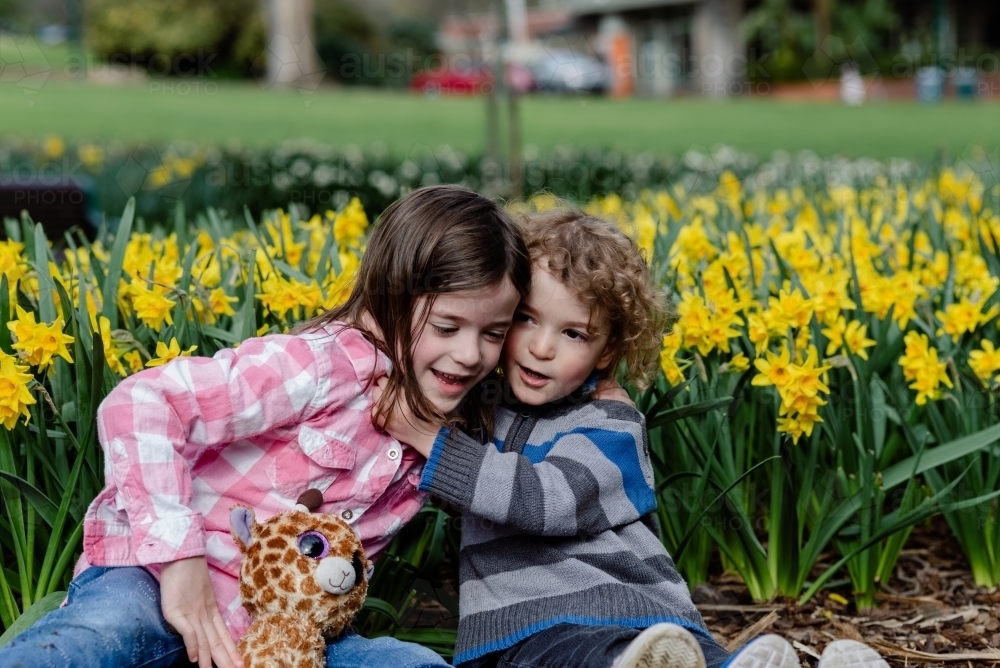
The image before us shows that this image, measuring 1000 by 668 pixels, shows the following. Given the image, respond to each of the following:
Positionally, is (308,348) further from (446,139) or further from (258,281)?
(446,139)

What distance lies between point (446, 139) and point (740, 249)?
59.0ft

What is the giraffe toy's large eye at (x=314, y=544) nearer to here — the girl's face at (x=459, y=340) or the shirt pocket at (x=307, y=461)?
the shirt pocket at (x=307, y=461)

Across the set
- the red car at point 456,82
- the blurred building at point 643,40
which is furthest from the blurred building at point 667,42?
the red car at point 456,82

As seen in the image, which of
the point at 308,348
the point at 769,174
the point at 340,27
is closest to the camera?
the point at 308,348

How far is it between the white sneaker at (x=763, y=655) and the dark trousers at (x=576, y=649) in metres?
0.13

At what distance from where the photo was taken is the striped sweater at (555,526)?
1.78m

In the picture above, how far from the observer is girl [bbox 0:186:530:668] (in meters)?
1.66

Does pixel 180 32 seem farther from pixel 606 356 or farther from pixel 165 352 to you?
pixel 606 356

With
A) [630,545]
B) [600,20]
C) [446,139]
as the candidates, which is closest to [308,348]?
[630,545]

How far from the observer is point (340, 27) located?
36312 millimetres

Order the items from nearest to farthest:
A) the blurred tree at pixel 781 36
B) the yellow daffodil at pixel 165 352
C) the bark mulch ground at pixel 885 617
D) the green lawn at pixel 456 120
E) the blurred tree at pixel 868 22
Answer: the yellow daffodil at pixel 165 352 < the bark mulch ground at pixel 885 617 < the green lawn at pixel 456 120 < the blurred tree at pixel 781 36 < the blurred tree at pixel 868 22

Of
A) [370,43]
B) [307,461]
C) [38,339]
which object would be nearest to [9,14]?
[370,43]

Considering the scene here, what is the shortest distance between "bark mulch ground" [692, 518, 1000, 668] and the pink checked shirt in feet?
2.74

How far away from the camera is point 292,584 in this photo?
1.65 m
